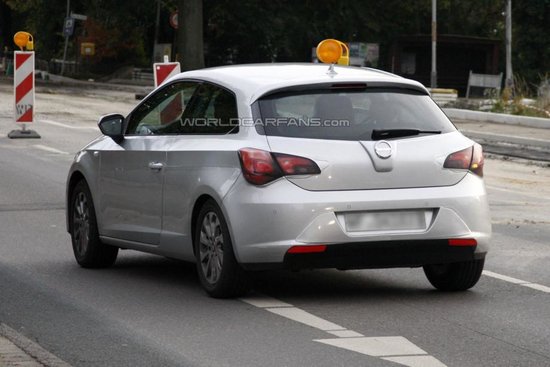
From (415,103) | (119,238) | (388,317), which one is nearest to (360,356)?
(388,317)

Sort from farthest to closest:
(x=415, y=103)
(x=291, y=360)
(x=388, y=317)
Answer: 1. (x=415, y=103)
2. (x=388, y=317)
3. (x=291, y=360)

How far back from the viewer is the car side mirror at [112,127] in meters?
10.2

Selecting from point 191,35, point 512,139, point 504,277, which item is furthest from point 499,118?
point 504,277

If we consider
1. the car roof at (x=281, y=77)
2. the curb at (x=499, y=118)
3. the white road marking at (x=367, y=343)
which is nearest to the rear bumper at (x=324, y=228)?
the white road marking at (x=367, y=343)

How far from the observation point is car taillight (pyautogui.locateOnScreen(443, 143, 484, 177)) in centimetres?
885

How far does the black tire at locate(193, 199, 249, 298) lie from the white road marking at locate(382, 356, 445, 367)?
1881 millimetres

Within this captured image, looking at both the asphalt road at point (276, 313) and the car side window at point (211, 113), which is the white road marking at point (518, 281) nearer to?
the asphalt road at point (276, 313)

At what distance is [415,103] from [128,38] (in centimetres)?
6094

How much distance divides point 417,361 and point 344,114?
2.31 m

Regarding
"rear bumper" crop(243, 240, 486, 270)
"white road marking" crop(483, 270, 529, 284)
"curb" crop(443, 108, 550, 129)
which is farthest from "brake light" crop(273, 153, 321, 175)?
"curb" crop(443, 108, 550, 129)

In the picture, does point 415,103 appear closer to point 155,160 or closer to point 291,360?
point 155,160

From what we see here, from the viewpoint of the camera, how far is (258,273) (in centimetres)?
1014

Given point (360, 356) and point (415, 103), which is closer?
point (360, 356)

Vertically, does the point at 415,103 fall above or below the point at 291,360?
above
